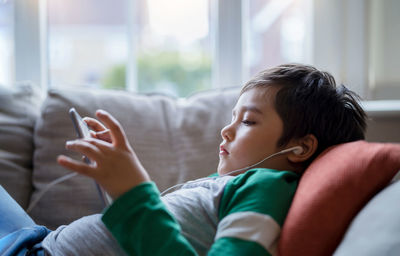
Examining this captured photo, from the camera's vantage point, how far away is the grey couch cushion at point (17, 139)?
146 centimetres

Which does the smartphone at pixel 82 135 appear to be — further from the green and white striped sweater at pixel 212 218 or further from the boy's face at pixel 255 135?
the boy's face at pixel 255 135

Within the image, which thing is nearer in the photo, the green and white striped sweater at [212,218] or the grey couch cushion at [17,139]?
the green and white striped sweater at [212,218]

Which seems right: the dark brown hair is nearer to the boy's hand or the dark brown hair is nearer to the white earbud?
the white earbud

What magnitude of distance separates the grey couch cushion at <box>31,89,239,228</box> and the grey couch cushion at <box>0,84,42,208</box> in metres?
0.04

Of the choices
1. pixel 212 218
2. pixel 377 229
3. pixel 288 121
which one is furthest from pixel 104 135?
pixel 377 229

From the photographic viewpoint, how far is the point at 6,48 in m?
2.05

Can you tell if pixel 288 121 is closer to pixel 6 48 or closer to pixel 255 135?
pixel 255 135

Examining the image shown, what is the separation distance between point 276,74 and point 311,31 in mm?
997

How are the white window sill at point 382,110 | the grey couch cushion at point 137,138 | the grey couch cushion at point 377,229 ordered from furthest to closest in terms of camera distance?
the white window sill at point 382,110 → the grey couch cushion at point 137,138 → the grey couch cushion at point 377,229

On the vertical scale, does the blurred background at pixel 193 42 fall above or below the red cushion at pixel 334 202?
above

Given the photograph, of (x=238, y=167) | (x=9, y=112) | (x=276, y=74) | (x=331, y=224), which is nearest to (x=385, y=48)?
(x=276, y=74)

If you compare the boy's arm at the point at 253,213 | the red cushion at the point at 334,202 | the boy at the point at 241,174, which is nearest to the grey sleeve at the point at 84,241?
the boy at the point at 241,174

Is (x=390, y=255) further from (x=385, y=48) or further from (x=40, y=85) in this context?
(x=40, y=85)

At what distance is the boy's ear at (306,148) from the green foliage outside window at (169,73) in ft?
3.75
